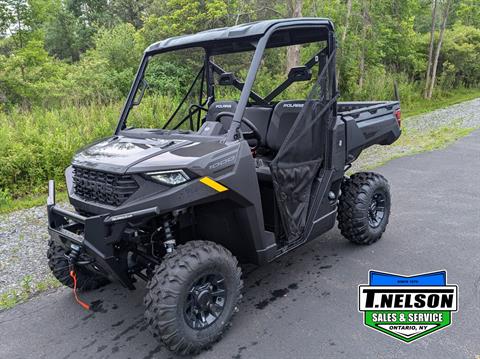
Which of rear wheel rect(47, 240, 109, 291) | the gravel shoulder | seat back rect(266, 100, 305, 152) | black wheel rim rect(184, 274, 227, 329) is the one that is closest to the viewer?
black wheel rim rect(184, 274, 227, 329)

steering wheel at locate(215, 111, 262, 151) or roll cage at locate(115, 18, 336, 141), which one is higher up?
roll cage at locate(115, 18, 336, 141)

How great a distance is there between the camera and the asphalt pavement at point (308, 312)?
103 inches

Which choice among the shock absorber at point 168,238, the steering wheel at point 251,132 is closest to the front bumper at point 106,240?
the shock absorber at point 168,238

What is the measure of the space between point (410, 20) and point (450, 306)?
15.7 m

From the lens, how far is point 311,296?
10.6ft

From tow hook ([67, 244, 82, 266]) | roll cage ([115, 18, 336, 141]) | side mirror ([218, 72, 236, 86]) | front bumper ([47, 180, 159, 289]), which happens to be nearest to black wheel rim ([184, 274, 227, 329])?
front bumper ([47, 180, 159, 289])

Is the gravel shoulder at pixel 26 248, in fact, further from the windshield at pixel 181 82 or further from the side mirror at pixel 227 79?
the side mirror at pixel 227 79

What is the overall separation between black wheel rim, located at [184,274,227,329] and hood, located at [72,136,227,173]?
771mm

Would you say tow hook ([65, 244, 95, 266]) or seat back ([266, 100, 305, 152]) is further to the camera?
seat back ([266, 100, 305, 152])

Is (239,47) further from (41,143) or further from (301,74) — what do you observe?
(41,143)

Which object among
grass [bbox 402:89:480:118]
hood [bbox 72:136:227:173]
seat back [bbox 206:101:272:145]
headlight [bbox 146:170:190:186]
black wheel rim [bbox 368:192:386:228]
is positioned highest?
hood [bbox 72:136:227:173]

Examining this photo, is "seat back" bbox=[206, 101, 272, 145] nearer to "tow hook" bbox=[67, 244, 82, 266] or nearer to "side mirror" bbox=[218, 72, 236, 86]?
"side mirror" bbox=[218, 72, 236, 86]

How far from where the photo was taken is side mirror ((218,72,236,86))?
12.8ft

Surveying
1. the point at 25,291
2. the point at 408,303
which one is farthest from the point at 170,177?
the point at 25,291
